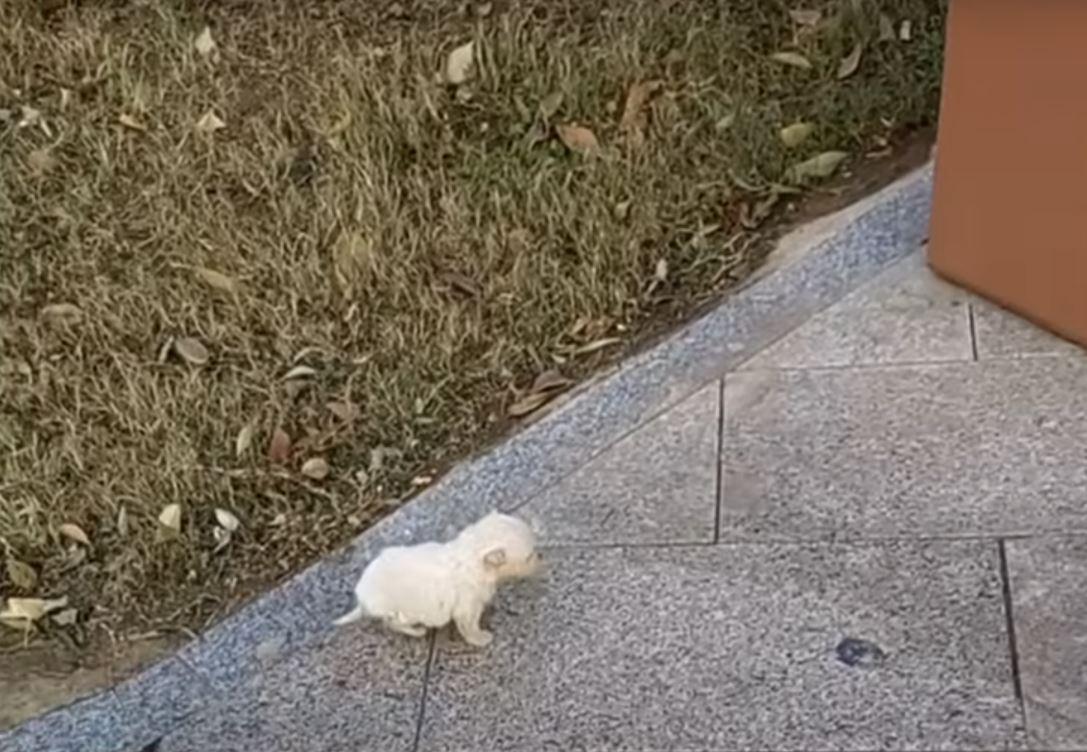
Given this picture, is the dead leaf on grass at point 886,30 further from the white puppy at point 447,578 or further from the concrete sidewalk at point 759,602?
the white puppy at point 447,578

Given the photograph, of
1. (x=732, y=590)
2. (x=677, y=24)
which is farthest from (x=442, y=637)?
(x=677, y=24)

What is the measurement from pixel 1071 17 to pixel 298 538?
142 centimetres

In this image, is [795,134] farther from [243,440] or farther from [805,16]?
[243,440]

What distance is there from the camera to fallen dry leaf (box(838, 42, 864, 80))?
3.31 meters

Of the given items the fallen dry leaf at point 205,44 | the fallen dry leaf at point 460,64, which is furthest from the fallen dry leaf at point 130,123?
the fallen dry leaf at point 460,64

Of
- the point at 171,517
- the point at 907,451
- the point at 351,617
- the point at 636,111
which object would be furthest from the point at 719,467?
the point at 636,111

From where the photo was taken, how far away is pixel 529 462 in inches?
101

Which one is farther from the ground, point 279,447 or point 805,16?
point 805,16

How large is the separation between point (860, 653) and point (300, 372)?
1100 millimetres

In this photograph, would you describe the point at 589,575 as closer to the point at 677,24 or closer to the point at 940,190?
the point at 940,190

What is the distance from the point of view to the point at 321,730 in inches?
85.7

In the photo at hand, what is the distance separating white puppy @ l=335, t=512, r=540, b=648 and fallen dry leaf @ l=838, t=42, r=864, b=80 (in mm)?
1445

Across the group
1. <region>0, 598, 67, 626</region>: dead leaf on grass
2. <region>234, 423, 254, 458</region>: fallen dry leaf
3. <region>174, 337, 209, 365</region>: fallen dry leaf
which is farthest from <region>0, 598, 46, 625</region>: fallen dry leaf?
<region>174, 337, 209, 365</region>: fallen dry leaf

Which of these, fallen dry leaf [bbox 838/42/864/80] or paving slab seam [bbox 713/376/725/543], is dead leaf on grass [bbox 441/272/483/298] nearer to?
paving slab seam [bbox 713/376/725/543]
